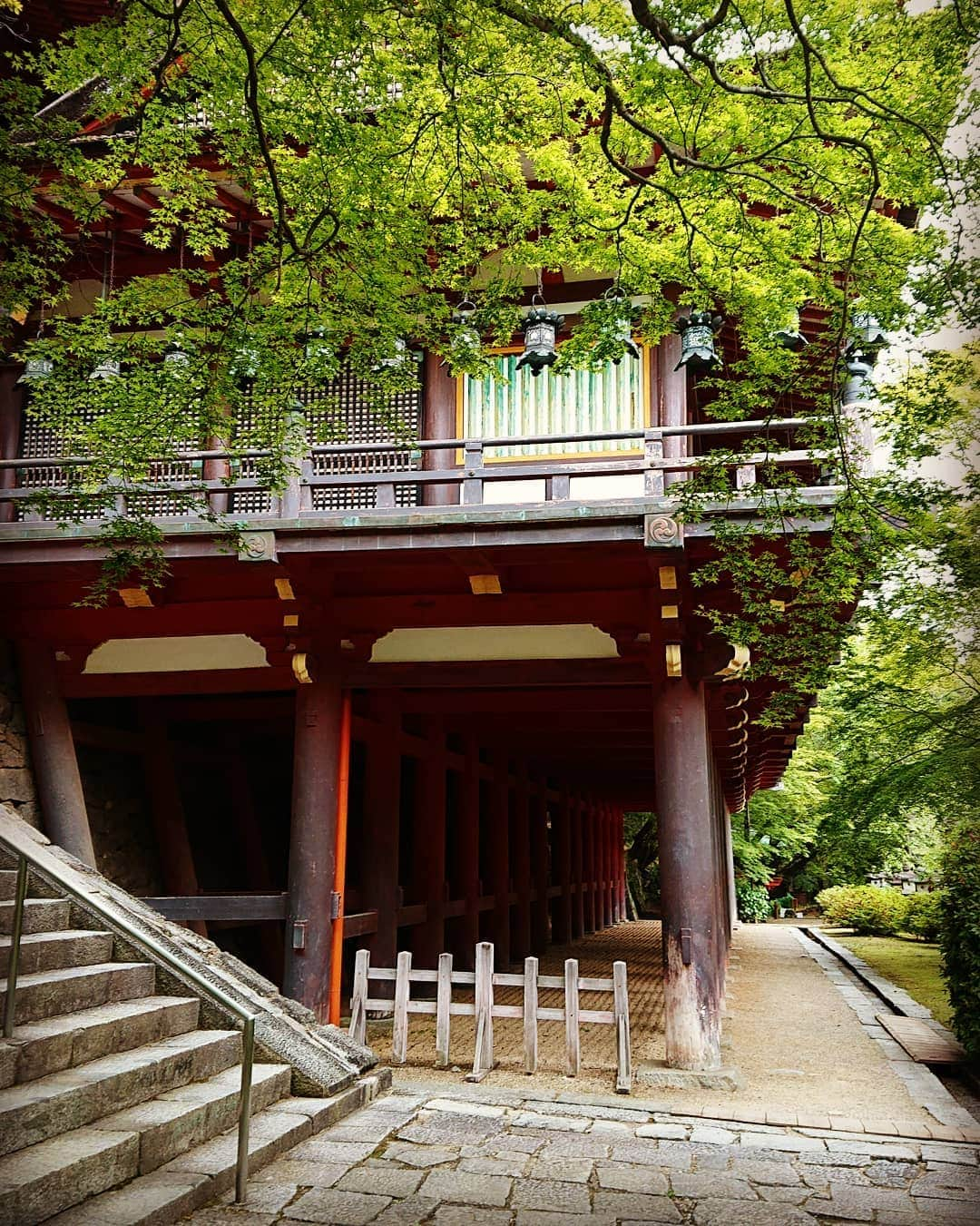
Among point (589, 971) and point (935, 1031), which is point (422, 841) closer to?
point (589, 971)

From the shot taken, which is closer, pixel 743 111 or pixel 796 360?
pixel 743 111

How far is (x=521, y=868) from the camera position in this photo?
1723cm

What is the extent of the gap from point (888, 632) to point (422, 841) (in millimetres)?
7092

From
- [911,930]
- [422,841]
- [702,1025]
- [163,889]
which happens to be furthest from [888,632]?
[911,930]

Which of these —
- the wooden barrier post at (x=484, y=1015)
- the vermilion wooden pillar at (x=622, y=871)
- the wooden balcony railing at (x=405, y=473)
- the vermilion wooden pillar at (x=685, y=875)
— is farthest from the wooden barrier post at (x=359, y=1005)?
the vermilion wooden pillar at (x=622, y=871)

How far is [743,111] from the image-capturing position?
524 cm

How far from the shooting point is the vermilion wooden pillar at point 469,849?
44.5ft

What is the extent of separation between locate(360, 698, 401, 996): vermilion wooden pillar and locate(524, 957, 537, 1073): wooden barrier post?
128 inches

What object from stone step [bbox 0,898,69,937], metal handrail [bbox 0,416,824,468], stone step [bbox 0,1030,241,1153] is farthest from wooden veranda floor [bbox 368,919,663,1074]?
metal handrail [bbox 0,416,824,468]

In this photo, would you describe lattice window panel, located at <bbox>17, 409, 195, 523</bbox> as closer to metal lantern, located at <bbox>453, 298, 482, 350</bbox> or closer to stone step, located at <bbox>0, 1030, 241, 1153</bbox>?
metal lantern, located at <bbox>453, 298, 482, 350</bbox>

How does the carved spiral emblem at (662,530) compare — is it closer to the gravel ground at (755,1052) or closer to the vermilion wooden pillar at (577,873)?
the gravel ground at (755,1052)

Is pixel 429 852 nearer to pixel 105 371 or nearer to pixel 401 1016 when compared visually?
pixel 401 1016

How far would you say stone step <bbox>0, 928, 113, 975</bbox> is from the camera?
5.16 meters

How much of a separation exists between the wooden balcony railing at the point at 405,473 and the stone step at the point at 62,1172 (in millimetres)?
4563
